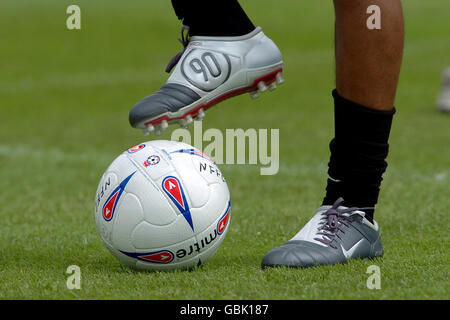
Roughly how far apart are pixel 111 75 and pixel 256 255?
13847 mm

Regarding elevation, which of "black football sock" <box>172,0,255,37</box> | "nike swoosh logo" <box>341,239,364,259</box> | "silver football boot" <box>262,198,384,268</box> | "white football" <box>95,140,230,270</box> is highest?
"black football sock" <box>172,0,255,37</box>

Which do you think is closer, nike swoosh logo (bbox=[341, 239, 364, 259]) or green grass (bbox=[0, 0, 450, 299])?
green grass (bbox=[0, 0, 450, 299])

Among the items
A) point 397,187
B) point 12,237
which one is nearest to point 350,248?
point 12,237

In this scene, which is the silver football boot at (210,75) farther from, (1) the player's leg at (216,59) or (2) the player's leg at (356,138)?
(2) the player's leg at (356,138)

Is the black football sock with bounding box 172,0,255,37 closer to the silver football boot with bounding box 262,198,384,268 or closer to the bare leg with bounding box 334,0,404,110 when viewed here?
the bare leg with bounding box 334,0,404,110

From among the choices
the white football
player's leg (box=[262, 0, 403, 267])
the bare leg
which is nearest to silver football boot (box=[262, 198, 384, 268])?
player's leg (box=[262, 0, 403, 267])

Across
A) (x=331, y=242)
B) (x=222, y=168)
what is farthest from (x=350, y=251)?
(x=222, y=168)

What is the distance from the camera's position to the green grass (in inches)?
118

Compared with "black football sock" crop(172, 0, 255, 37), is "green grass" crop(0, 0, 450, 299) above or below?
below

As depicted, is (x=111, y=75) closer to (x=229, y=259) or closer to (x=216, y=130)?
(x=216, y=130)

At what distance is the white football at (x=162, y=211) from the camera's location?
330 centimetres
